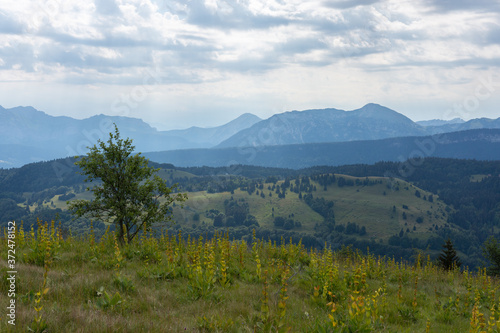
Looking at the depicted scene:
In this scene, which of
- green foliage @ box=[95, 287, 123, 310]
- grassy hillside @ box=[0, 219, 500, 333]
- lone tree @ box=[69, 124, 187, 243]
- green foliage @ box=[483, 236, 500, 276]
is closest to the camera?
grassy hillside @ box=[0, 219, 500, 333]

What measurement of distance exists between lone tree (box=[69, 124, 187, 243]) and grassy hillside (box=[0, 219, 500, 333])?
4.97 metres

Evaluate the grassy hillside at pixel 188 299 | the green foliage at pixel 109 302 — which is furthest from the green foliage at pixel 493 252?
the green foliage at pixel 109 302

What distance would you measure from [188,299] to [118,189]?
1247 centimetres

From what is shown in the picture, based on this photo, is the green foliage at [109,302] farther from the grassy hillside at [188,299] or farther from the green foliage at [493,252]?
the green foliage at [493,252]

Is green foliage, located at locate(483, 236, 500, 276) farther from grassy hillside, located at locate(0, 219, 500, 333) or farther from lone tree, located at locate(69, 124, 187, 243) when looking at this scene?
lone tree, located at locate(69, 124, 187, 243)

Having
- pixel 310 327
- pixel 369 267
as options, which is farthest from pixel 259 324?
pixel 369 267

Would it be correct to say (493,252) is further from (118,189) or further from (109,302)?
(109,302)

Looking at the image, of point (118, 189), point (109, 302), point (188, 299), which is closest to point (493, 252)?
point (118, 189)

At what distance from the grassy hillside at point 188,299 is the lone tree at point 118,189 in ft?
16.3

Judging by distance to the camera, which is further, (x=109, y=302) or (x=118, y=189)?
(x=118, y=189)

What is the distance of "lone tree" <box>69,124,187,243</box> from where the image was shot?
17781mm

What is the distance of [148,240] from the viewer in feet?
39.9

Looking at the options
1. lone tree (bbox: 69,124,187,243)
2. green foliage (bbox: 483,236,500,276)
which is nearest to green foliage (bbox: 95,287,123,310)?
lone tree (bbox: 69,124,187,243)

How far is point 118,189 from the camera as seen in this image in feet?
60.0
